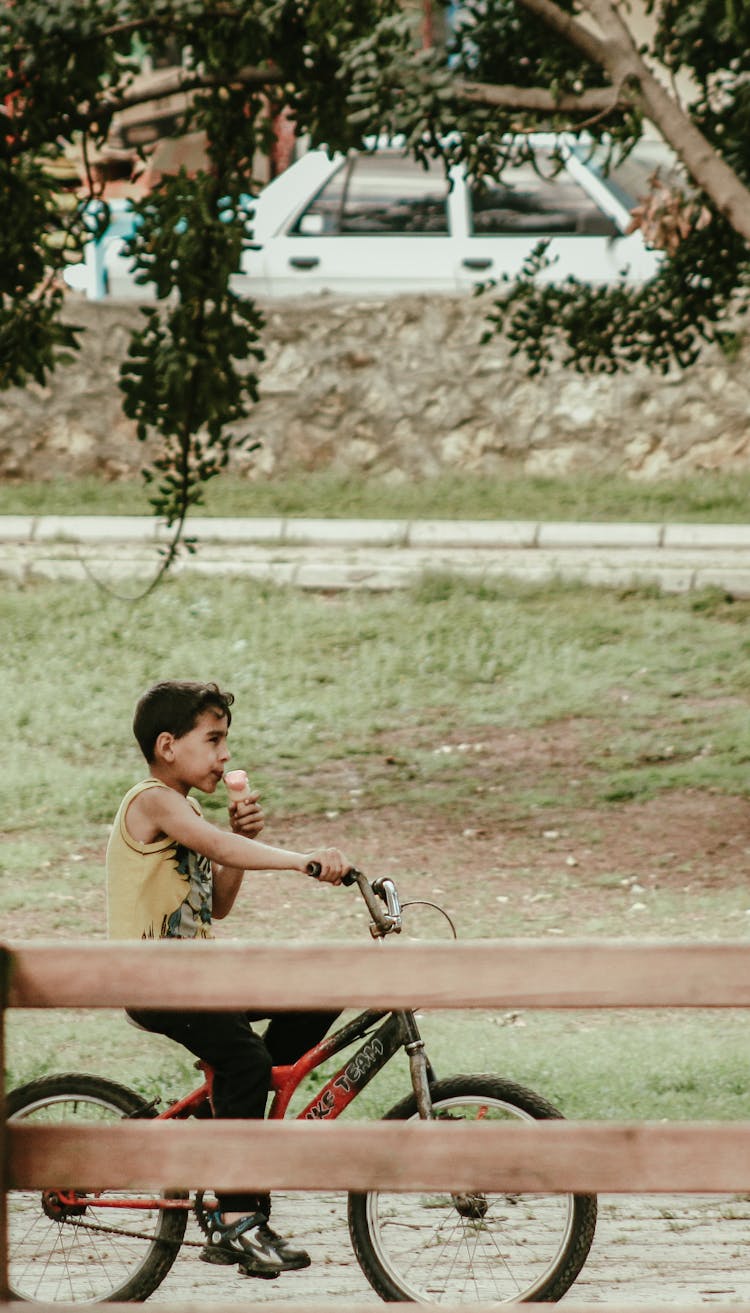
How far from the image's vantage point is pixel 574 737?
9.84 metres

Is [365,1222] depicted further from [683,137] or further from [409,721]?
[409,721]

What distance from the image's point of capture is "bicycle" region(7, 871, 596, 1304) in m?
4.03

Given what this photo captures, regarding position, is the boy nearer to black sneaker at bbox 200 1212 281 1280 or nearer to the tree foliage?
black sneaker at bbox 200 1212 281 1280

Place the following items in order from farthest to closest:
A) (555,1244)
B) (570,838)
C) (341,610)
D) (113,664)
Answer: (341,610) → (113,664) → (570,838) → (555,1244)

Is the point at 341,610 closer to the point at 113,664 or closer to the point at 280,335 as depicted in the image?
the point at 113,664

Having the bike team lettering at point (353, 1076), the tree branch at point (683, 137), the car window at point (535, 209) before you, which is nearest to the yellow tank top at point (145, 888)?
the bike team lettering at point (353, 1076)

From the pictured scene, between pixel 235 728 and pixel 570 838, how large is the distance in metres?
2.07

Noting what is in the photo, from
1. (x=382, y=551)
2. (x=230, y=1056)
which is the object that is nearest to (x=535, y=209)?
(x=382, y=551)

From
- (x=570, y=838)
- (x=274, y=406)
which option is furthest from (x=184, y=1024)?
(x=274, y=406)

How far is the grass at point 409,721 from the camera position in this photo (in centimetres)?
771

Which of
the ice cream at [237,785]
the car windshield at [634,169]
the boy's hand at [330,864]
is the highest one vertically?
the car windshield at [634,169]

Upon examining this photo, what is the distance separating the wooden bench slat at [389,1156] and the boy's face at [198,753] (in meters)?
1.22

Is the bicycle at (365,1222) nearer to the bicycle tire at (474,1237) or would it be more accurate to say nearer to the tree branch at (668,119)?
the bicycle tire at (474,1237)

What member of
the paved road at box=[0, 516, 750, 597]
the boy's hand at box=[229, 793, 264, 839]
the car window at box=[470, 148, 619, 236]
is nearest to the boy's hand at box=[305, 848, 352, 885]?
the boy's hand at box=[229, 793, 264, 839]
